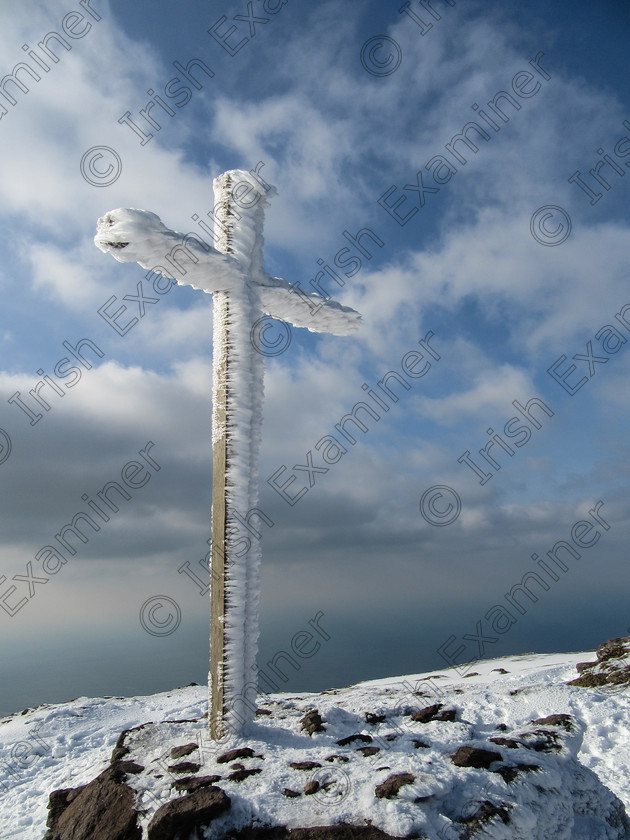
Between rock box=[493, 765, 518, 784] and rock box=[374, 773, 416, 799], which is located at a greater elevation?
rock box=[374, 773, 416, 799]

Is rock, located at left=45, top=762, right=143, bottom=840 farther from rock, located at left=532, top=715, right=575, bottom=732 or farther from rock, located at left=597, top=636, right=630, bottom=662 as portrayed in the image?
rock, located at left=597, top=636, right=630, bottom=662

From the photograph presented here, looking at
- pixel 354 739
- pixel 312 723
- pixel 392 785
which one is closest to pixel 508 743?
pixel 354 739

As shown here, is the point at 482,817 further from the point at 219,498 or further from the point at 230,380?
the point at 230,380

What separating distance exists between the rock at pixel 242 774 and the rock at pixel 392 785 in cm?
121

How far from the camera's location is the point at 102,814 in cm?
434

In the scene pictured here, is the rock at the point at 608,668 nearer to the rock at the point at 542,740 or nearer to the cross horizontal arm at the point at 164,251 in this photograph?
the rock at the point at 542,740

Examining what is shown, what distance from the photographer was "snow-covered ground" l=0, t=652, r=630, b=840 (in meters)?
4.07

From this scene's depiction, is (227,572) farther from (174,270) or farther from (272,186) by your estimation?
(272,186)

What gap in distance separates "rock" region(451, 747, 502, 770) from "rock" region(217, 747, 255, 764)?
206 cm

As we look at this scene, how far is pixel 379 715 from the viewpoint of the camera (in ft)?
20.8

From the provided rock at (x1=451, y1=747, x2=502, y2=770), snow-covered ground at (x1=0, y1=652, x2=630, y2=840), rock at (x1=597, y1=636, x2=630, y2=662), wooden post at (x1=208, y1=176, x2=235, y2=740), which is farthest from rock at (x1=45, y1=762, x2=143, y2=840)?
rock at (x1=597, y1=636, x2=630, y2=662)

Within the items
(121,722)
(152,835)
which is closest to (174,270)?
(152,835)

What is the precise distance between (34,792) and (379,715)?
495 centimetres

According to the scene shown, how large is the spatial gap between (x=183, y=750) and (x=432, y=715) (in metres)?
3.15
